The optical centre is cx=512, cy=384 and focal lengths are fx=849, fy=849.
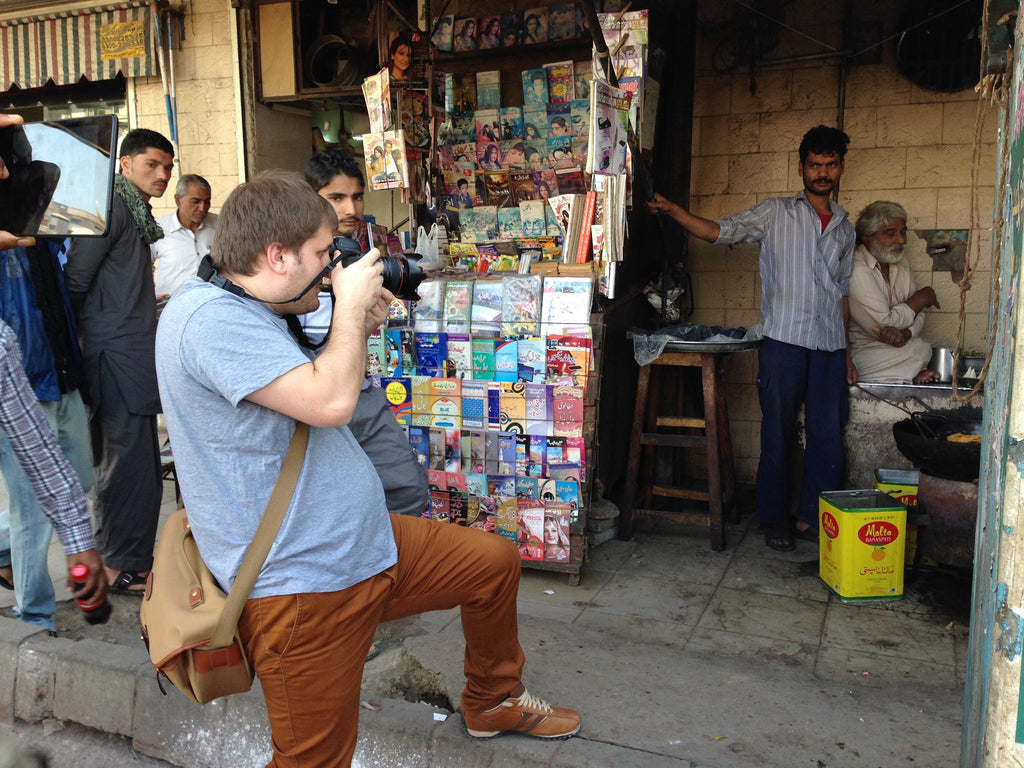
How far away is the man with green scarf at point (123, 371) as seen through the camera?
3.54 m

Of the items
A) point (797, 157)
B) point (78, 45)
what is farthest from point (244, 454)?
point (78, 45)

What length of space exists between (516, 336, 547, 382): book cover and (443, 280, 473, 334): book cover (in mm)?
289

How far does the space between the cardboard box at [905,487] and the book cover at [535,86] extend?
266cm

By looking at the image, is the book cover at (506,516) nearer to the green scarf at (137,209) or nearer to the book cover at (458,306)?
the book cover at (458,306)

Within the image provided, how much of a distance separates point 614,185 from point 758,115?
1.58 meters

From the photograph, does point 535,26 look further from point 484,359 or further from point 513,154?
point 484,359

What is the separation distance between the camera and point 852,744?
8.49 feet

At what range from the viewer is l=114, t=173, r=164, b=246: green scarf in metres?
3.62

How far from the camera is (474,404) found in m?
3.96

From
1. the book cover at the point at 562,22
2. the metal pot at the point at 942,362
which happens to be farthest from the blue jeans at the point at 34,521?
the metal pot at the point at 942,362

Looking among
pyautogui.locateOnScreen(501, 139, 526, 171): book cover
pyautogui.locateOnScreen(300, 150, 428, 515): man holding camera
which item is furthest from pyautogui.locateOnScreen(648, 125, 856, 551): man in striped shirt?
pyautogui.locateOnScreen(300, 150, 428, 515): man holding camera

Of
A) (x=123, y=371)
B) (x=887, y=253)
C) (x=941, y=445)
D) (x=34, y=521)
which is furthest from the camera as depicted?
(x=887, y=253)

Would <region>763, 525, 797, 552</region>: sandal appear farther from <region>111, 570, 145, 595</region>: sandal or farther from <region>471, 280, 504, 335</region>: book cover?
<region>111, 570, 145, 595</region>: sandal

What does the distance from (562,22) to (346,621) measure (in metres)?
3.72
